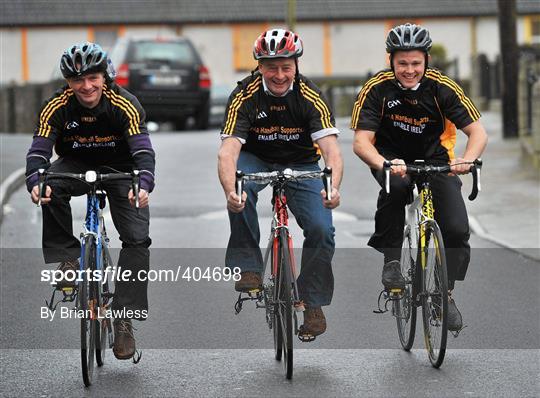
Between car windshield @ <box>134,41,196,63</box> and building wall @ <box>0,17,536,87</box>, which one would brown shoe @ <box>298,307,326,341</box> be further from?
building wall @ <box>0,17,536,87</box>

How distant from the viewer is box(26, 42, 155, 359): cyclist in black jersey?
795 centimetres

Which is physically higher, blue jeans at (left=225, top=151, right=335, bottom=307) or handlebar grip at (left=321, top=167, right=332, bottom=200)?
handlebar grip at (left=321, top=167, right=332, bottom=200)

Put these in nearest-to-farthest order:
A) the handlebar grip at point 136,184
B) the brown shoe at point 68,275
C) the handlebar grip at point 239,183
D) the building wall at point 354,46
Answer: the handlebar grip at point 136,184, the handlebar grip at point 239,183, the brown shoe at point 68,275, the building wall at point 354,46

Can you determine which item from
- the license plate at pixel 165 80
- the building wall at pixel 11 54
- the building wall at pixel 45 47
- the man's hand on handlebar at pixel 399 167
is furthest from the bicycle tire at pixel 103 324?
the building wall at pixel 11 54

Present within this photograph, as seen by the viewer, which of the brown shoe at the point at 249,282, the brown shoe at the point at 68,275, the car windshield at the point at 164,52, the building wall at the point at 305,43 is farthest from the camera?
the building wall at the point at 305,43

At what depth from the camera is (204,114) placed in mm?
29328

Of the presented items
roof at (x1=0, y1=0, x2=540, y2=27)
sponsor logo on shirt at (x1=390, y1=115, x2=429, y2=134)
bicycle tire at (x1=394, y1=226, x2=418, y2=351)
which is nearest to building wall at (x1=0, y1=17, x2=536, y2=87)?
roof at (x1=0, y1=0, x2=540, y2=27)

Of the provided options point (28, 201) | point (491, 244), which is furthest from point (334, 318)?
point (28, 201)

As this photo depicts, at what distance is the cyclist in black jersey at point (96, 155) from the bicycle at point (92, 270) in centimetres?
10

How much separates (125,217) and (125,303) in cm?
49

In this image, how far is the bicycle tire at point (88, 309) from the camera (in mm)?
7641

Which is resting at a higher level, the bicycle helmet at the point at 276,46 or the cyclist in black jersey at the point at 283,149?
the bicycle helmet at the point at 276,46

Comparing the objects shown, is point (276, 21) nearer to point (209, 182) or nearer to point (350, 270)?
point (209, 182)

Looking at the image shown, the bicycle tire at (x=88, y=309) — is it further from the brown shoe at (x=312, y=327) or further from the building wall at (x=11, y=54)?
the building wall at (x=11, y=54)
